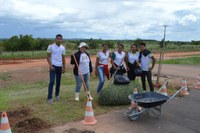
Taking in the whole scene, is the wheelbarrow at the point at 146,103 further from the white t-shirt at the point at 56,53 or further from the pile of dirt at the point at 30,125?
the white t-shirt at the point at 56,53

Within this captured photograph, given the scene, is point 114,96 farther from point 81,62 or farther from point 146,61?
point 146,61

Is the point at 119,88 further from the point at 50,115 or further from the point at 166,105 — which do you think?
the point at 50,115

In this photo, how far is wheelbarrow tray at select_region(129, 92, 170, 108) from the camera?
6277mm

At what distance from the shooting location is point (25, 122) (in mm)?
6137

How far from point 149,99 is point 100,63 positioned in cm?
254

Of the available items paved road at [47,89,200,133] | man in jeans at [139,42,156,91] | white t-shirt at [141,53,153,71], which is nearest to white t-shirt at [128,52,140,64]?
man in jeans at [139,42,156,91]

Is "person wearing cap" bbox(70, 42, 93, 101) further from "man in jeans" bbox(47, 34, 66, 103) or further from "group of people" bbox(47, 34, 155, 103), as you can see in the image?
"man in jeans" bbox(47, 34, 66, 103)

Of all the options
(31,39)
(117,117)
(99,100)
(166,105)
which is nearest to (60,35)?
(99,100)

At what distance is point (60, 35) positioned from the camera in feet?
25.6

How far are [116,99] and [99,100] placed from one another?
0.49 meters

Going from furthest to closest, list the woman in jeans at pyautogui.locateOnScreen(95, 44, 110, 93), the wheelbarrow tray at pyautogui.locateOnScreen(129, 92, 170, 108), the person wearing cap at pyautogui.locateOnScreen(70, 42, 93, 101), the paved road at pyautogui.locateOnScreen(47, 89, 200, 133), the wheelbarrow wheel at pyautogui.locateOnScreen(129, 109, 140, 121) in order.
Result: the woman in jeans at pyautogui.locateOnScreen(95, 44, 110, 93), the person wearing cap at pyautogui.locateOnScreen(70, 42, 93, 101), the wheelbarrow wheel at pyautogui.locateOnScreen(129, 109, 140, 121), the wheelbarrow tray at pyautogui.locateOnScreen(129, 92, 170, 108), the paved road at pyautogui.locateOnScreen(47, 89, 200, 133)

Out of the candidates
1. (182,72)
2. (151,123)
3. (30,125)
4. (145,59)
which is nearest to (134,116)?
(151,123)

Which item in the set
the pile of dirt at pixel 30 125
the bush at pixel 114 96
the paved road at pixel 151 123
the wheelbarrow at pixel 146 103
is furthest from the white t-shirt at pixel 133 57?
the pile of dirt at pixel 30 125

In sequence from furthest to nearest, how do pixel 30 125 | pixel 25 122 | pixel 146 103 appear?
pixel 146 103 < pixel 25 122 < pixel 30 125
